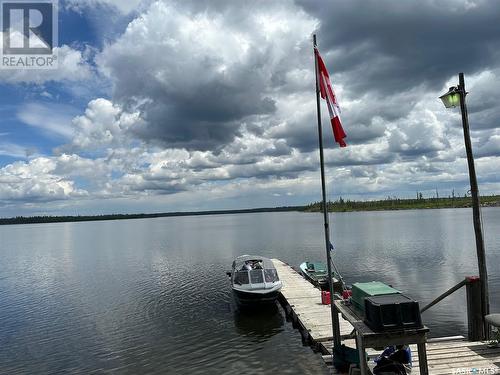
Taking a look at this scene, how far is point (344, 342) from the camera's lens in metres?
Answer: 17.8

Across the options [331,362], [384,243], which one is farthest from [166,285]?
[384,243]

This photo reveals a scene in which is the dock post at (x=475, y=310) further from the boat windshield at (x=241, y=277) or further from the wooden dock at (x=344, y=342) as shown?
the boat windshield at (x=241, y=277)

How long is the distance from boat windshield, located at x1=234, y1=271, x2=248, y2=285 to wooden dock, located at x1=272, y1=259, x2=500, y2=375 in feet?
10.6

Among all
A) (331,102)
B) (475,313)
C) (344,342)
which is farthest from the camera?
(344,342)

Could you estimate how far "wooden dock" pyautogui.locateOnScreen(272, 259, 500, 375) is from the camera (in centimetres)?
1195

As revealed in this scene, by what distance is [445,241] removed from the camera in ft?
213

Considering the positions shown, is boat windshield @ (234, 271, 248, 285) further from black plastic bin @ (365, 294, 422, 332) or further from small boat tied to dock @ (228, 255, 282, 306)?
black plastic bin @ (365, 294, 422, 332)

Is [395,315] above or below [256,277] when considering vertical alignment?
above

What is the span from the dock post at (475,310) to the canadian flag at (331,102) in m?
7.57

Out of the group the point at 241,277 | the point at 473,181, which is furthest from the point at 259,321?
the point at 473,181

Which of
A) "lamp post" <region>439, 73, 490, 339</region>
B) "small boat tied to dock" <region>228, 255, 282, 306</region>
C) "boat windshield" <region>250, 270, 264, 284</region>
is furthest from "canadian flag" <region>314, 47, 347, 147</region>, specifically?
"boat windshield" <region>250, 270, 264, 284</region>

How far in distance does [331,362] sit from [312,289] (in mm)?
15603

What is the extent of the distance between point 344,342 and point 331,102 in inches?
448

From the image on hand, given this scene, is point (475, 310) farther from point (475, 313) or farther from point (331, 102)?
point (331, 102)
